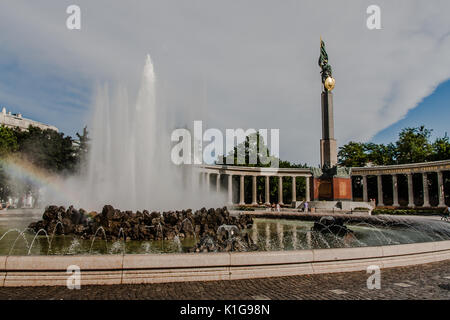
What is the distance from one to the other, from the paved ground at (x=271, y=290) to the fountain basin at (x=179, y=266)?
8.2 inches

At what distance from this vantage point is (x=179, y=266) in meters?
8.23

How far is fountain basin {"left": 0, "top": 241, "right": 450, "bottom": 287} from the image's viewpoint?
25.5 ft

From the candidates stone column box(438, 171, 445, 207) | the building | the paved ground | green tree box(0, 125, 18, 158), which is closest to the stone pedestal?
stone column box(438, 171, 445, 207)

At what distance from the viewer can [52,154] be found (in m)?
51.5

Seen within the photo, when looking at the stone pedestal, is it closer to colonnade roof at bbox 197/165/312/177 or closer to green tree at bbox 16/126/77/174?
colonnade roof at bbox 197/165/312/177

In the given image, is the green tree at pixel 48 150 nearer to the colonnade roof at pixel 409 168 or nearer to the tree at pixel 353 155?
the colonnade roof at pixel 409 168

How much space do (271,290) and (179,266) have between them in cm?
246

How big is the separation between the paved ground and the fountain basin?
21cm

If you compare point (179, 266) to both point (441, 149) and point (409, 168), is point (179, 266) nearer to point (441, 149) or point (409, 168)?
point (409, 168)

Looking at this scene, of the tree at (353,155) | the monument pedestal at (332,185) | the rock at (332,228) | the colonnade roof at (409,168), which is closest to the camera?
the rock at (332,228)

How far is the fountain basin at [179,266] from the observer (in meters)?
7.77

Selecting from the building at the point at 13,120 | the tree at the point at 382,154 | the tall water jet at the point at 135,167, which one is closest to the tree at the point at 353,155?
the tree at the point at 382,154
